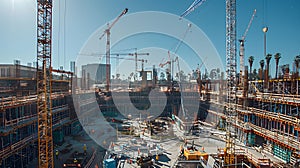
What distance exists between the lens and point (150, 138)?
25.3 meters

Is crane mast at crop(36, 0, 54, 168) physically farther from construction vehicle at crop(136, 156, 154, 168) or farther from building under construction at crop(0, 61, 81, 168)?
construction vehicle at crop(136, 156, 154, 168)

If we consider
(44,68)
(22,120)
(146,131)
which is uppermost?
(44,68)

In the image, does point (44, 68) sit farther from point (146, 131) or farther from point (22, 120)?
point (146, 131)

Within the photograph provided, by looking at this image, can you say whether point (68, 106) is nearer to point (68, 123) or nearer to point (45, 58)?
point (68, 123)

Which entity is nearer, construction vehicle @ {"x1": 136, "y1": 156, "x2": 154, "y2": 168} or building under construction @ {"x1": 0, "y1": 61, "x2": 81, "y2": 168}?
building under construction @ {"x1": 0, "y1": 61, "x2": 81, "y2": 168}

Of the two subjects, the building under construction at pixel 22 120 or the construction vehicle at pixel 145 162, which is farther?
the construction vehicle at pixel 145 162

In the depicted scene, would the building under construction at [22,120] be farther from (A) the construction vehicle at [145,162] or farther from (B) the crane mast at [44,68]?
(A) the construction vehicle at [145,162]

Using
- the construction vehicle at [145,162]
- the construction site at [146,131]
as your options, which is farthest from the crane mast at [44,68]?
the construction vehicle at [145,162]

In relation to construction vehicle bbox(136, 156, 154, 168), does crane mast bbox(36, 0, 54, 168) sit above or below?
above

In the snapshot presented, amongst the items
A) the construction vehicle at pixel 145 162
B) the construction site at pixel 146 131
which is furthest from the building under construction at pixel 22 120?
the construction vehicle at pixel 145 162

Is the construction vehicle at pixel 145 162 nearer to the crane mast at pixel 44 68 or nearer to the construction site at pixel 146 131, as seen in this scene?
the construction site at pixel 146 131

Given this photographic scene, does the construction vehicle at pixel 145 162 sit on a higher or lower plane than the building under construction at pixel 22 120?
lower

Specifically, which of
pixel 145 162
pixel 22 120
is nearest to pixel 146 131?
pixel 145 162

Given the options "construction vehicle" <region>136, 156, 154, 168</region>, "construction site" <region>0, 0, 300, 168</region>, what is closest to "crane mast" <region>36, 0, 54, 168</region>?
"construction site" <region>0, 0, 300, 168</region>
